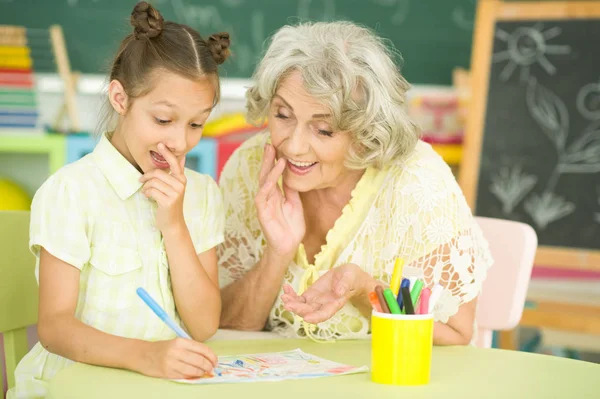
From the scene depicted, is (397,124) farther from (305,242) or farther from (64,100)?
(64,100)

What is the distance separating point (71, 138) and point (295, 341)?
2556 mm

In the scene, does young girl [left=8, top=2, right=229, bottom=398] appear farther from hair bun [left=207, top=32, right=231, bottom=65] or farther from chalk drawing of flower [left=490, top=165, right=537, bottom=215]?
chalk drawing of flower [left=490, top=165, right=537, bottom=215]

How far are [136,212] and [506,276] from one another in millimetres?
822

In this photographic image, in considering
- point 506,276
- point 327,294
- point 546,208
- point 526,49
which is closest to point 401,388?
point 327,294

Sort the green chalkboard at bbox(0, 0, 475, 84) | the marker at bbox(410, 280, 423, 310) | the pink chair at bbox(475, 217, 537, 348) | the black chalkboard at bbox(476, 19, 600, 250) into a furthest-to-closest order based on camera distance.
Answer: the green chalkboard at bbox(0, 0, 475, 84) → the black chalkboard at bbox(476, 19, 600, 250) → the pink chair at bbox(475, 217, 537, 348) → the marker at bbox(410, 280, 423, 310)

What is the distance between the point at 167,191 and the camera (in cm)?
136

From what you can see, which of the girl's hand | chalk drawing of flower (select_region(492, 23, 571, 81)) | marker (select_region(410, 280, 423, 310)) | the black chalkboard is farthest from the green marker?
chalk drawing of flower (select_region(492, 23, 571, 81))

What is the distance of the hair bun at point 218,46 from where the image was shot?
1.47m

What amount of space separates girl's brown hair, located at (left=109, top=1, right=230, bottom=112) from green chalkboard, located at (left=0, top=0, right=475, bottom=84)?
7.70 feet

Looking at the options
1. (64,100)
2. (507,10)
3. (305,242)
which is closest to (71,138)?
(64,100)

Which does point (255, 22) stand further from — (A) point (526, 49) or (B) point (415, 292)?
(B) point (415, 292)

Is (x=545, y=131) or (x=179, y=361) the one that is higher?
(x=545, y=131)

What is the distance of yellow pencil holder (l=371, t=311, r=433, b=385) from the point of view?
1109mm

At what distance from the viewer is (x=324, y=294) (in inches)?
53.4
